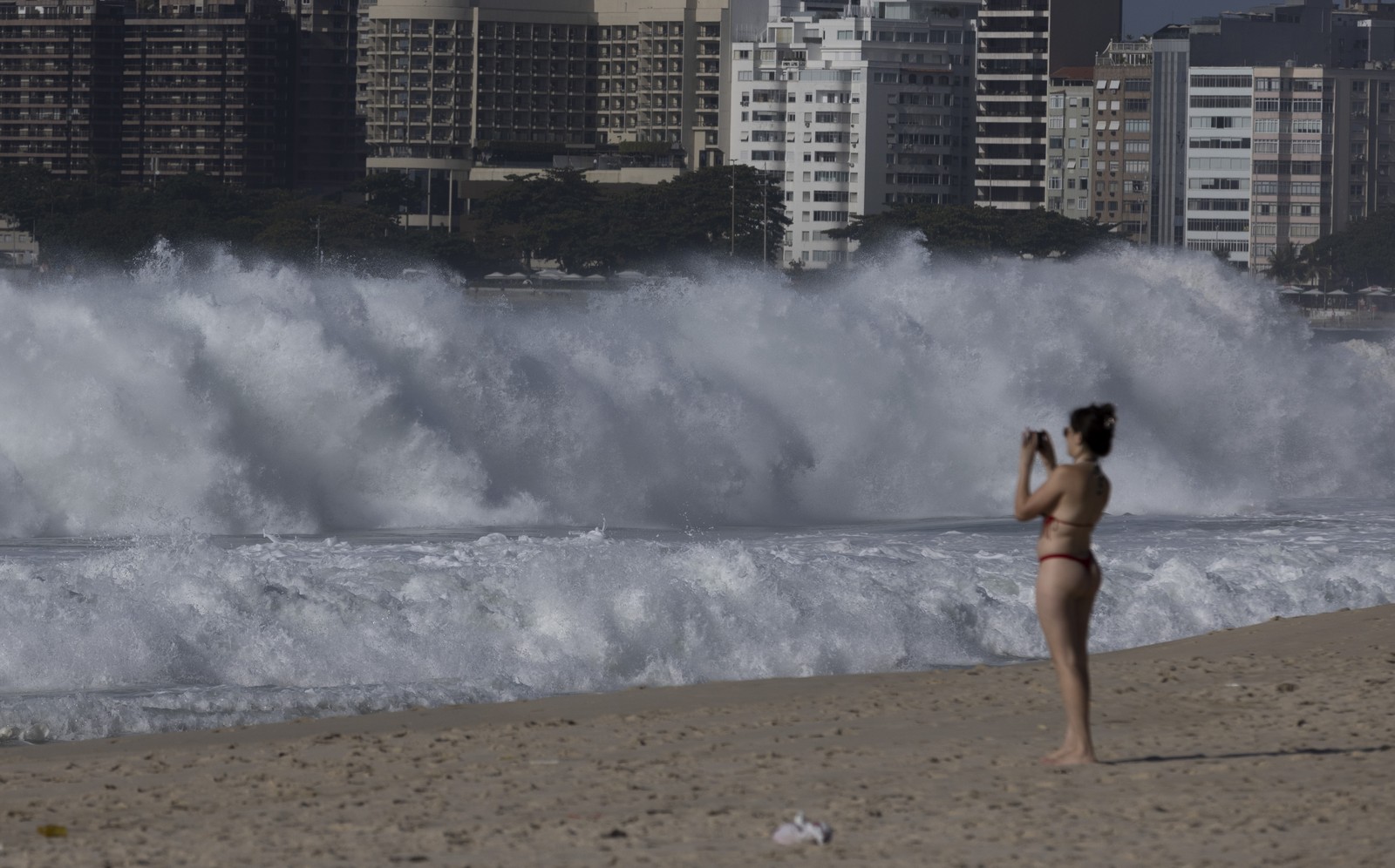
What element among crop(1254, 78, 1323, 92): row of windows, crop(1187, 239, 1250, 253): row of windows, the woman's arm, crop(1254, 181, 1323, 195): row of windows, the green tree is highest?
crop(1254, 78, 1323, 92): row of windows

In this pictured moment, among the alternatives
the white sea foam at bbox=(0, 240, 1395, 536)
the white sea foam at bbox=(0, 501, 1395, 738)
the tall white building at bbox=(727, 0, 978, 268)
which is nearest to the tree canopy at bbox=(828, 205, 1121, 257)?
the tall white building at bbox=(727, 0, 978, 268)

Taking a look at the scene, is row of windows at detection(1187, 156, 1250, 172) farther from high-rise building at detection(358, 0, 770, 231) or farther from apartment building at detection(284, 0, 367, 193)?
apartment building at detection(284, 0, 367, 193)

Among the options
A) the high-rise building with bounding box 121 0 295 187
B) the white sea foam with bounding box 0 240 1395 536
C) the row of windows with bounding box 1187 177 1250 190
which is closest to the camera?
the white sea foam with bounding box 0 240 1395 536

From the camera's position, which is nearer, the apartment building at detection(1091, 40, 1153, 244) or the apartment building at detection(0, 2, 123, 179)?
the apartment building at detection(1091, 40, 1153, 244)

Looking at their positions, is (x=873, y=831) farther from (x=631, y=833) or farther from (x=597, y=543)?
(x=597, y=543)

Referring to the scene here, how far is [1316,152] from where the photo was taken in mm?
128875

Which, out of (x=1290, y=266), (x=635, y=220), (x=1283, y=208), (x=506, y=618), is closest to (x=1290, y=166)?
(x=1283, y=208)

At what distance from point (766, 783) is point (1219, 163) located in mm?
126290

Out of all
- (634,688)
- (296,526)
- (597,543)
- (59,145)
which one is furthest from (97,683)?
(59,145)

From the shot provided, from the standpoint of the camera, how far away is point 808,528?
25531 millimetres

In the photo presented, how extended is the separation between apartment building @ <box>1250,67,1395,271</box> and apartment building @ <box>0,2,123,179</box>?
90342 millimetres

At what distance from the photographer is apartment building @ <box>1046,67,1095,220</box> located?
136875 millimetres

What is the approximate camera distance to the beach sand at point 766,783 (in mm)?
7797

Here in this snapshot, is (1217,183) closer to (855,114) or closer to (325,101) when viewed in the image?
Result: (855,114)
